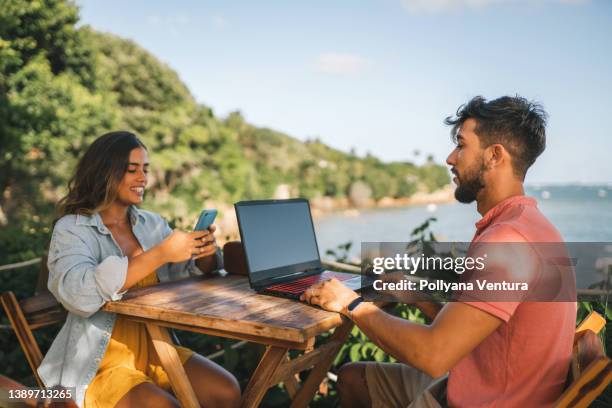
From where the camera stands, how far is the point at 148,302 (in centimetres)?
183

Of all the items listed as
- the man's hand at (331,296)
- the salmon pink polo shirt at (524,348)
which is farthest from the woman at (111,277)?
the salmon pink polo shirt at (524,348)

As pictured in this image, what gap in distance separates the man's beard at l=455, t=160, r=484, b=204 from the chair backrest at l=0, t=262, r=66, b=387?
172cm

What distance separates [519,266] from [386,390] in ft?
2.83

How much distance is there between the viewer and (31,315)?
2.12 metres

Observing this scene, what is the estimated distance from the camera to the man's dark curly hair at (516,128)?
5.16 ft

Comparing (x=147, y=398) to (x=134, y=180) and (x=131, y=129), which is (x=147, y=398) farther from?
(x=131, y=129)

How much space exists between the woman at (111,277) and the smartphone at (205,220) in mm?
44

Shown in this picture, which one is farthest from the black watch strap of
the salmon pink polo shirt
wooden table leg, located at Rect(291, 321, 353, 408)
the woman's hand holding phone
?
the woman's hand holding phone

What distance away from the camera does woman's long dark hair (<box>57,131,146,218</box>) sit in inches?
88.7

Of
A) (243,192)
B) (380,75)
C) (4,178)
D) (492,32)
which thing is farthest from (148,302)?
(380,75)

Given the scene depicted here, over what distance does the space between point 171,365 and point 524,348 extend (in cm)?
118

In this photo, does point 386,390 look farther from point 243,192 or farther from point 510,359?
point 243,192

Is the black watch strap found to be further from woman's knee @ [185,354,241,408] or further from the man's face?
woman's knee @ [185,354,241,408]

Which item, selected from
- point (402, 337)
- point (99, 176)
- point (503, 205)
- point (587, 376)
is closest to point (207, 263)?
point (99, 176)
